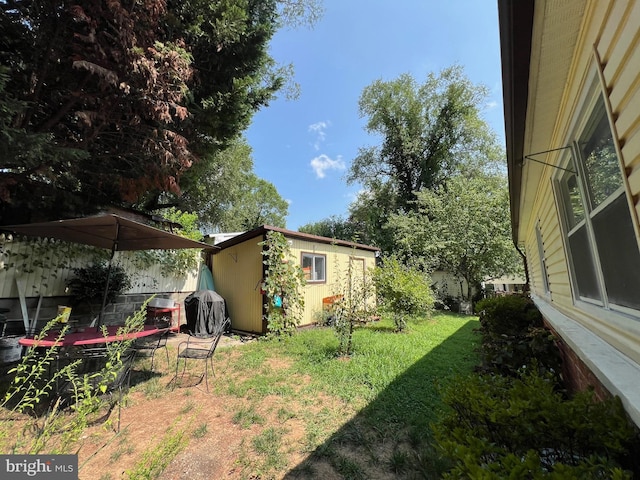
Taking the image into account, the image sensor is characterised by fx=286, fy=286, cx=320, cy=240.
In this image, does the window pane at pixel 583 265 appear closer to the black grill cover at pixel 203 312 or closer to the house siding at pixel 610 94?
the house siding at pixel 610 94

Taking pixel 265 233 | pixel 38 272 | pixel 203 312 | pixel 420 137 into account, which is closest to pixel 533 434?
pixel 265 233

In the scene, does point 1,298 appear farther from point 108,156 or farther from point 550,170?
point 550,170

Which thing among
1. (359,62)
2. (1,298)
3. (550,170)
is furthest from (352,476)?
(359,62)

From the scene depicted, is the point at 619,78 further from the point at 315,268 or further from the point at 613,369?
the point at 315,268

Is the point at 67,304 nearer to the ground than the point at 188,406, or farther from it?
farther from it

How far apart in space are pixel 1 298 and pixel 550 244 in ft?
29.7

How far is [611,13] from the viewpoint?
1.34m

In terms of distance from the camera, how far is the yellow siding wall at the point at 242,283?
779cm

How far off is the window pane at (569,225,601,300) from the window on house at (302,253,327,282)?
6608mm

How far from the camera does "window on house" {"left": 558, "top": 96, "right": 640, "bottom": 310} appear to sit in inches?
61.4

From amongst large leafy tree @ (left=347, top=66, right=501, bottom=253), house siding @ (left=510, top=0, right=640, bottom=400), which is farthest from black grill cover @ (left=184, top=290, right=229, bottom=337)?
large leafy tree @ (left=347, top=66, right=501, bottom=253)

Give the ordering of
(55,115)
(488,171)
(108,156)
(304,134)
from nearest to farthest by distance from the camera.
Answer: (55,115), (108,156), (304,134), (488,171)

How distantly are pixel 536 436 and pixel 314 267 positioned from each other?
7.98 m

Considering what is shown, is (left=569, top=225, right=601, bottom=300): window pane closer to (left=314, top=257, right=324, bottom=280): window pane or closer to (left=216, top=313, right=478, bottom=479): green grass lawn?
(left=216, top=313, right=478, bottom=479): green grass lawn
